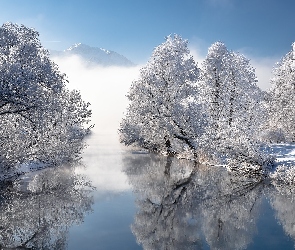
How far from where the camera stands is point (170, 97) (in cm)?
4938

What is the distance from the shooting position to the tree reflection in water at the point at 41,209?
1714 centimetres

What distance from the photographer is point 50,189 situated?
27.8 m

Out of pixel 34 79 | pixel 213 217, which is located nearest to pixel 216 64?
pixel 34 79

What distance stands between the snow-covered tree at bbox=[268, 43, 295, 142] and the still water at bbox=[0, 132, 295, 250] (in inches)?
868

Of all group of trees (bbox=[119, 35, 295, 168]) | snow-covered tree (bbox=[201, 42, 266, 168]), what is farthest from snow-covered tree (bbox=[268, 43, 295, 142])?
snow-covered tree (bbox=[201, 42, 266, 168])

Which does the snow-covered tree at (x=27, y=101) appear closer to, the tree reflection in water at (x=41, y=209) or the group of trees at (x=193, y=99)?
the tree reflection in water at (x=41, y=209)

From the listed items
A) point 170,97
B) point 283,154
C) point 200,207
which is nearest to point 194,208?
point 200,207

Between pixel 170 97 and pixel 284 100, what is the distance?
2142 centimetres

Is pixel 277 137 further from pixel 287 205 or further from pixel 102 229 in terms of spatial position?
pixel 102 229

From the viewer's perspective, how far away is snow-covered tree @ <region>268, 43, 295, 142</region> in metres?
52.5

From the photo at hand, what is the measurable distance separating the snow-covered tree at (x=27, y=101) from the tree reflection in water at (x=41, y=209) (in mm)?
2703

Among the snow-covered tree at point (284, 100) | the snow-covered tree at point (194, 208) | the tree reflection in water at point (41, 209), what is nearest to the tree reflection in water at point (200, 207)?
the snow-covered tree at point (194, 208)

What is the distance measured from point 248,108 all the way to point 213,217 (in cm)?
3087

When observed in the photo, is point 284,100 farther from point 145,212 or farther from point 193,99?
point 145,212
